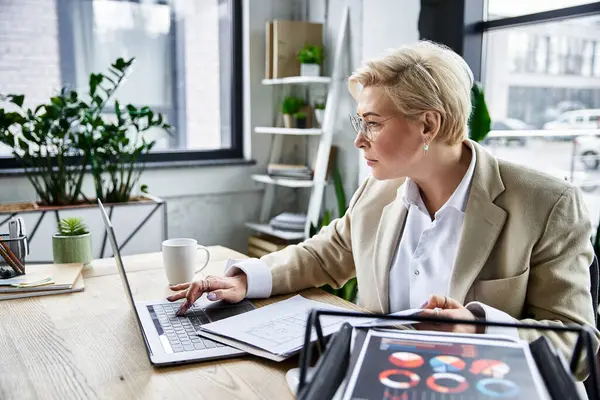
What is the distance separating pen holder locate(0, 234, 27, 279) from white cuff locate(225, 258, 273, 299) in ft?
1.87

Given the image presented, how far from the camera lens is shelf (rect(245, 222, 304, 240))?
3.38 m

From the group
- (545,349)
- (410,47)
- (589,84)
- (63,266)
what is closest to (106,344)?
(63,266)

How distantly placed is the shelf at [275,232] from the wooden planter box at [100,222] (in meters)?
0.67

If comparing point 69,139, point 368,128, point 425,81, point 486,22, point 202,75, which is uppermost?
point 486,22

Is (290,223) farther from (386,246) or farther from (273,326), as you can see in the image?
(273,326)

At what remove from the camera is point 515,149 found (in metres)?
2.92

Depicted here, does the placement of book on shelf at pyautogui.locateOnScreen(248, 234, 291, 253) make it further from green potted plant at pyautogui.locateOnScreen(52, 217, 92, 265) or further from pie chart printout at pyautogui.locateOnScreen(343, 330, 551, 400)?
pie chart printout at pyautogui.locateOnScreen(343, 330, 551, 400)

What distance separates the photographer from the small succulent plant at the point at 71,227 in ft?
5.57

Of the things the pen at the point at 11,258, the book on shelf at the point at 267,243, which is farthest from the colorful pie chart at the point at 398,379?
the book on shelf at the point at 267,243

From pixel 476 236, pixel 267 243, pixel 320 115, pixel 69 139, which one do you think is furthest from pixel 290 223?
pixel 476 236

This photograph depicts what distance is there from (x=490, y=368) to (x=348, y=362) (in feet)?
0.54

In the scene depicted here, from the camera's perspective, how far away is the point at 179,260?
1507mm

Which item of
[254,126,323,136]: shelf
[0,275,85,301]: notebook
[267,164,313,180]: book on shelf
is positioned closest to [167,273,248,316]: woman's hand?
[0,275,85,301]: notebook

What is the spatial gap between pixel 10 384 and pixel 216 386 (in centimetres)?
33
